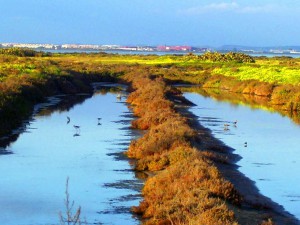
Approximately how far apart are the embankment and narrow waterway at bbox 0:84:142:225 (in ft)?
2.45

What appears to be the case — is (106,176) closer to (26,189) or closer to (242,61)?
(26,189)

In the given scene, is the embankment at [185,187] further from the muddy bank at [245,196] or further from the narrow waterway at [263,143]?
the narrow waterway at [263,143]

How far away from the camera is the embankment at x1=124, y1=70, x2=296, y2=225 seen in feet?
48.0

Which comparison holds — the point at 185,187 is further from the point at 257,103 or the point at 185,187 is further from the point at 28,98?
the point at 257,103

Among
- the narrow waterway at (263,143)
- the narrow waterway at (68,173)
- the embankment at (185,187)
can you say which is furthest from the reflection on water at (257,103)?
the embankment at (185,187)

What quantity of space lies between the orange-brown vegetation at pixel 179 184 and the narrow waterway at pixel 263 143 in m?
2.34

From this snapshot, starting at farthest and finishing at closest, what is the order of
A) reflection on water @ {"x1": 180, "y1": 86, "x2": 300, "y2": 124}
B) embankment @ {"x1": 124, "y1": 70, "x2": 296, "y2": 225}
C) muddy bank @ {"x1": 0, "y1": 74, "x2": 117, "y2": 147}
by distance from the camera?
reflection on water @ {"x1": 180, "y1": 86, "x2": 300, "y2": 124} → muddy bank @ {"x1": 0, "y1": 74, "x2": 117, "y2": 147} → embankment @ {"x1": 124, "y1": 70, "x2": 296, "y2": 225}

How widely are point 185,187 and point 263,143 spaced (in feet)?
51.6

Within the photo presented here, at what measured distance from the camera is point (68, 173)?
76.1 feet

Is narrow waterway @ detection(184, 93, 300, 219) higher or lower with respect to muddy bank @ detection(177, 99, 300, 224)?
lower

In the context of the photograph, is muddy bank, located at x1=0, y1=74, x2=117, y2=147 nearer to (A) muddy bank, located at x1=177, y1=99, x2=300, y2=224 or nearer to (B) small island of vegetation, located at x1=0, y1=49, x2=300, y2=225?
(B) small island of vegetation, located at x1=0, y1=49, x2=300, y2=225

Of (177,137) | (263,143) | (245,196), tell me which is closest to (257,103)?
(263,143)

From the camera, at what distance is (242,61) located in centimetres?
12219

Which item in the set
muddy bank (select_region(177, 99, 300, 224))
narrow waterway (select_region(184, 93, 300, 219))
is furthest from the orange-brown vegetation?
narrow waterway (select_region(184, 93, 300, 219))
